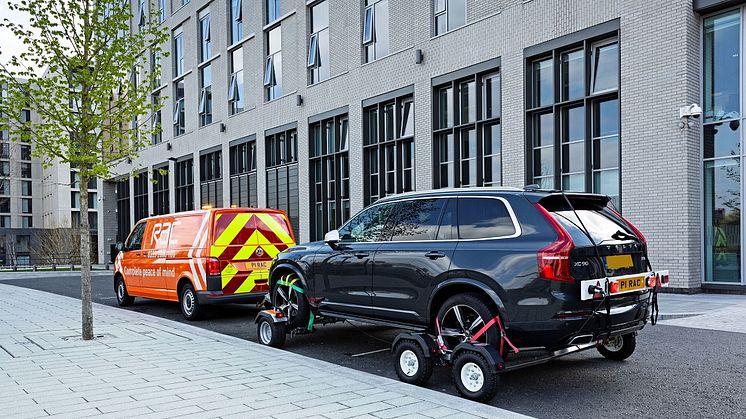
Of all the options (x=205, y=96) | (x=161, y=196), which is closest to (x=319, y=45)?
(x=205, y=96)

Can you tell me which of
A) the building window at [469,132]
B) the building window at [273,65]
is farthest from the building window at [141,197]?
the building window at [469,132]

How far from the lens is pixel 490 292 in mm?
5430

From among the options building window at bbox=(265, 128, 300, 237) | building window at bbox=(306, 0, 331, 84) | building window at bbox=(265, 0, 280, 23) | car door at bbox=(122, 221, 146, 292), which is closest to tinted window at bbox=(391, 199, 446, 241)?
car door at bbox=(122, 221, 146, 292)

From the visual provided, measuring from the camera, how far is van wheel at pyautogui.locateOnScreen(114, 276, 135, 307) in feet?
45.8

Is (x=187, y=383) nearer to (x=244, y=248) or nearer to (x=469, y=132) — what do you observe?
(x=244, y=248)

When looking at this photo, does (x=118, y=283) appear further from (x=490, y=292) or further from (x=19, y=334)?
(x=490, y=292)

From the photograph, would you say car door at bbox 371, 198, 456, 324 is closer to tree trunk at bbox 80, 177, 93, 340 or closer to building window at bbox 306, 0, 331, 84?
tree trunk at bbox 80, 177, 93, 340

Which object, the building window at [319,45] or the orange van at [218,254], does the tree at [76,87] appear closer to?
the orange van at [218,254]

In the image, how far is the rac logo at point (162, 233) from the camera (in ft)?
39.2

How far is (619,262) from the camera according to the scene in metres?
5.49

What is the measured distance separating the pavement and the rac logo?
11.1 feet

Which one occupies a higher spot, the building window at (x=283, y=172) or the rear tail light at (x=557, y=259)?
the building window at (x=283, y=172)

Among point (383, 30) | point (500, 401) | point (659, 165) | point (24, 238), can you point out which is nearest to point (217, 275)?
point (500, 401)

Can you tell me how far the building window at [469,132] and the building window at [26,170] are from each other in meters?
79.4
